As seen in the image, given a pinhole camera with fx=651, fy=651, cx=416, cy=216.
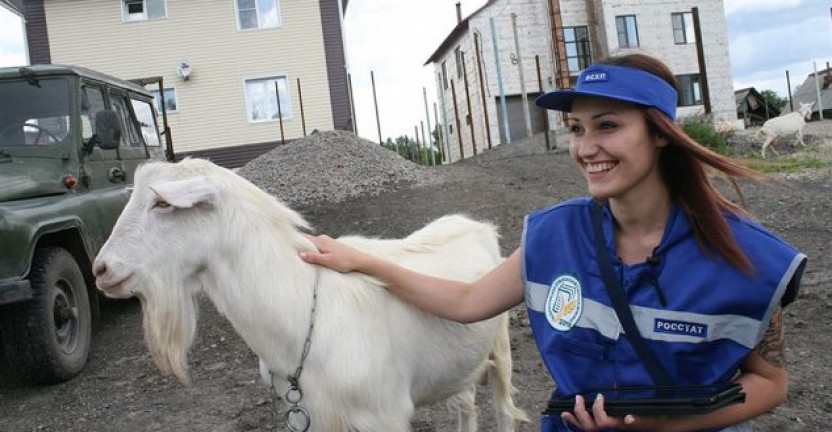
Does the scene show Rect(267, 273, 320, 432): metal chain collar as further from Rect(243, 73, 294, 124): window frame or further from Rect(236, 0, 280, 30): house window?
Rect(236, 0, 280, 30): house window

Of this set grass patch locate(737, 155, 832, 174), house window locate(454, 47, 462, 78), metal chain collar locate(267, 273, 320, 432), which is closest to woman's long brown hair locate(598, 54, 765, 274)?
metal chain collar locate(267, 273, 320, 432)

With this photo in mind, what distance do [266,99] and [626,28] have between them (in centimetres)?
1896

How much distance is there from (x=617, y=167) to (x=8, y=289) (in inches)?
165

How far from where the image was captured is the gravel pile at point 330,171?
37.3 feet

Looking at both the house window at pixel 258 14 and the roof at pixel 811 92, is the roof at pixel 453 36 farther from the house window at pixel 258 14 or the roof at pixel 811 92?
the roof at pixel 811 92

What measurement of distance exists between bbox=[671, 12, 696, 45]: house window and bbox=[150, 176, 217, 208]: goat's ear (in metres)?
34.2

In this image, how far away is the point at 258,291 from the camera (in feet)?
7.93

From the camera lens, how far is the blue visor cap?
182cm

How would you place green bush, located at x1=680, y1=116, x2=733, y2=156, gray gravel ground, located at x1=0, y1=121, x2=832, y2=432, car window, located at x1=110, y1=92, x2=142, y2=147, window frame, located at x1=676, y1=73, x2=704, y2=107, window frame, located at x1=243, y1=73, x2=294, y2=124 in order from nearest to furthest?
gray gravel ground, located at x1=0, y1=121, x2=832, y2=432
car window, located at x1=110, y1=92, x2=142, y2=147
green bush, located at x1=680, y1=116, x2=733, y2=156
window frame, located at x1=243, y1=73, x2=294, y2=124
window frame, located at x1=676, y1=73, x2=704, y2=107

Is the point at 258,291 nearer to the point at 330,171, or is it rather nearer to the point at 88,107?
the point at 88,107

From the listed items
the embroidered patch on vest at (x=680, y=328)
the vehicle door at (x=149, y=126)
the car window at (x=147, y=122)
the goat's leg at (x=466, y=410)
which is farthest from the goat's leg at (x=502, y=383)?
the car window at (x=147, y=122)

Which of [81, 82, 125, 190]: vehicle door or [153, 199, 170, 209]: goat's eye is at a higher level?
[81, 82, 125, 190]: vehicle door

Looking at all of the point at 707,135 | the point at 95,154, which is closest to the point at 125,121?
the point at 95,154

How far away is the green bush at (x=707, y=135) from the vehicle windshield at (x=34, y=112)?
12.5 m
